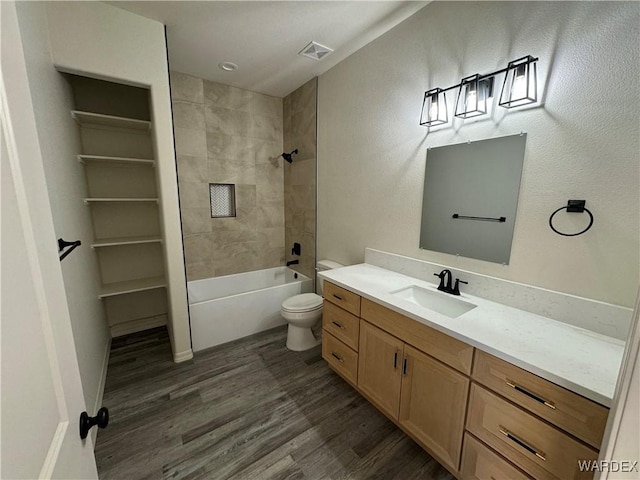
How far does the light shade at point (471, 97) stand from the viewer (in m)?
1.54

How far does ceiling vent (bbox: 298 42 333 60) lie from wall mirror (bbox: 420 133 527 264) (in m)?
1.31

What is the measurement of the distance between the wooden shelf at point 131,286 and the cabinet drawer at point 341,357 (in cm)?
168

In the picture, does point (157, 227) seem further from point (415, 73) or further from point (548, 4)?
point (548, 4)

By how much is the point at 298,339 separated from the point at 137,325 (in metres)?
1.84

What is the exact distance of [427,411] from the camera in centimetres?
144

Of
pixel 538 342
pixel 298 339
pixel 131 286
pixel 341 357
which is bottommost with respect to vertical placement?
pixel 298 339

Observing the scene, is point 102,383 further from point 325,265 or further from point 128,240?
point 325,265

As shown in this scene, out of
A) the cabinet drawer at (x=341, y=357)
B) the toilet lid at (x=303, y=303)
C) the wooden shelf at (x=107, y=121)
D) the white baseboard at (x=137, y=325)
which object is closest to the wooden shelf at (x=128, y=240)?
the white baseboard at (x=137, y=325)

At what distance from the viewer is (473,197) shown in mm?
1676

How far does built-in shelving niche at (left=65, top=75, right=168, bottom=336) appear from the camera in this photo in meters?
2.44

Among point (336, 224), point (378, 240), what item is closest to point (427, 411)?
point (378, 240)

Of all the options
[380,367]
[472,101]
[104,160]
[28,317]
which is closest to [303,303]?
[380,367]

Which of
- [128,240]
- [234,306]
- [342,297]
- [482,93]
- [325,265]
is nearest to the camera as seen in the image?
[482,93]

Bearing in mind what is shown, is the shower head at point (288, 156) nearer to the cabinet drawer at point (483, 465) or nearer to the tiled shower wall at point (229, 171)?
the tiled shower wall at point (229, 171)
